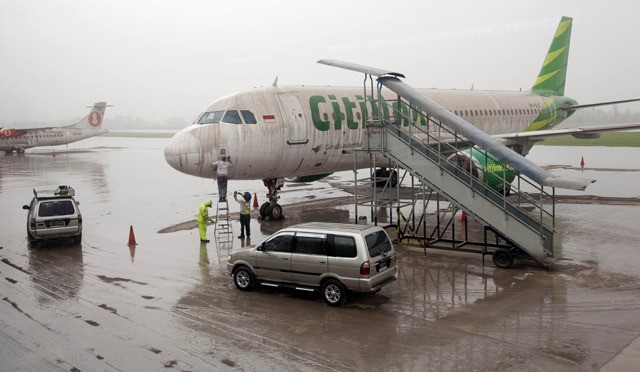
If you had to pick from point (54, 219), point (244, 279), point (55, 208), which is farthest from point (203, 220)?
point (244, 279)

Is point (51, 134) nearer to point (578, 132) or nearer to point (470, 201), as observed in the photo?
point (578, 132)

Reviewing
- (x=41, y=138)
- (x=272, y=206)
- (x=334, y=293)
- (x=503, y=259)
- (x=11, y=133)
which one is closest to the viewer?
(x=334, y=293)

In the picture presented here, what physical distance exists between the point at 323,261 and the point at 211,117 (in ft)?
31.7

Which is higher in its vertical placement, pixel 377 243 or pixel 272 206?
pixel 377 243

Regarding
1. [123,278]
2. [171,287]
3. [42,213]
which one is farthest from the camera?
[42,213]

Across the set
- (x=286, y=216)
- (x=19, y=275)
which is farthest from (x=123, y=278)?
(x=286, y=216)

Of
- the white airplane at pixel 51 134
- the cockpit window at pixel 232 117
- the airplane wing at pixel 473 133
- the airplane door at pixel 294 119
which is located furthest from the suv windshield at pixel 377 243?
the white airplane at pixel 51 134

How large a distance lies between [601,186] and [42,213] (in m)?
27.5

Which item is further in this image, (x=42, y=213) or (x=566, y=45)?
(x=566, y=45)

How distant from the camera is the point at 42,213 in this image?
18125 millimetres

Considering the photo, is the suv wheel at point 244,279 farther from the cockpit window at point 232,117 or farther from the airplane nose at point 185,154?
the cockpit window at point 232,117

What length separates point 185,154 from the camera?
18484mm

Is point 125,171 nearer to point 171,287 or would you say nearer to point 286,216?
point 286,216

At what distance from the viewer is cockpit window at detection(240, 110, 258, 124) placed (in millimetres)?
19578
